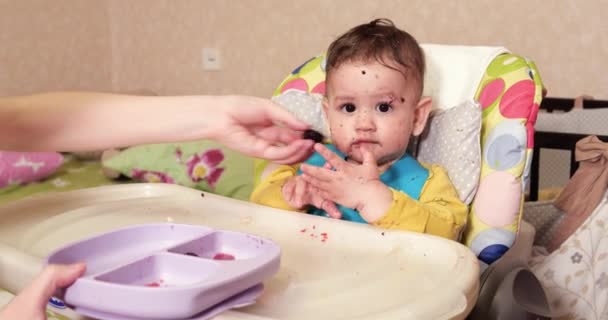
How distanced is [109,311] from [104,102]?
468 mm

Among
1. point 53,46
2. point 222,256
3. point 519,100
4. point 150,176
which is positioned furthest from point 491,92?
point 53,46

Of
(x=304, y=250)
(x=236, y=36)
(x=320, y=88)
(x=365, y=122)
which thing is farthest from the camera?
(x=236, y=36)

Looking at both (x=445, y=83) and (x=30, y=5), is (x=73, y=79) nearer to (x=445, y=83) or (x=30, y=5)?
(x=30, y=5)

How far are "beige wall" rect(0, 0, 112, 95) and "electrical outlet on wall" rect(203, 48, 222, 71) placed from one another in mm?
557

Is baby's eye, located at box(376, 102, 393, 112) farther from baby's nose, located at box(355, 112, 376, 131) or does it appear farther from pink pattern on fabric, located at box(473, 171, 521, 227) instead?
pink pattern on fabric, located at box(473, 171, 521, 227)

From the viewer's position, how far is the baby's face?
1.16 meters

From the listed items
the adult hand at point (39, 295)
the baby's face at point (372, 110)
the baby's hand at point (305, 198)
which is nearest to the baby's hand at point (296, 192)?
the baby's hand at point (305, 198)

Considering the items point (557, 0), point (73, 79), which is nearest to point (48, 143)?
point (557, 0)

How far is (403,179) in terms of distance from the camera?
119 centimetres

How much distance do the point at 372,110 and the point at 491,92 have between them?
222mm

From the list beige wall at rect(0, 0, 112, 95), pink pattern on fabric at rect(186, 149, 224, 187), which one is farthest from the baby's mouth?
beige wall at rect(0, 0, 112, 95)

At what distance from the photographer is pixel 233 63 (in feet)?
9.01

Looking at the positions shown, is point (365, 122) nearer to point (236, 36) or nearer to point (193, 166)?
point (193, 166)

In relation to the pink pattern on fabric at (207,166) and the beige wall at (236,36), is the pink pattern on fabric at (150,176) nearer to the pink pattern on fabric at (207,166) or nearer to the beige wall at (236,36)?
the pink pattern on fabric at (207,166)
